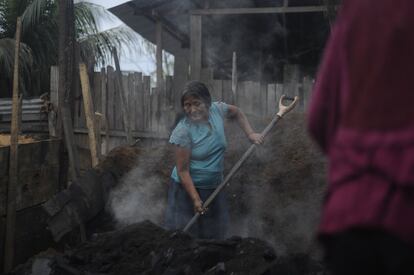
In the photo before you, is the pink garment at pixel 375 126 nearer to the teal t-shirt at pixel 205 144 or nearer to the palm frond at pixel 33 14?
the teal t-shirt at pixel 205 144

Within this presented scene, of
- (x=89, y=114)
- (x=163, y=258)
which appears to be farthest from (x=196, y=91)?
(x=89, y=114)

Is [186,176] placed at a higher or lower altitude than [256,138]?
lower

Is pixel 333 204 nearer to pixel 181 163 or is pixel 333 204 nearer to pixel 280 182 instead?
pixel 181 163

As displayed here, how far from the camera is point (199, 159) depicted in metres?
4.79

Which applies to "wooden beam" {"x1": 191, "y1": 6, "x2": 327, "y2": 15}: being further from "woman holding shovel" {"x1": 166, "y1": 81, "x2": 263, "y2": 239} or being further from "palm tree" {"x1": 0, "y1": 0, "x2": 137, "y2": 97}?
"palm tree" {"x1": 0, "y1": 0, "x2": 137, "y2": 97}

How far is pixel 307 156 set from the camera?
217 inches

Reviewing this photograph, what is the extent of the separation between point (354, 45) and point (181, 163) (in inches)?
127

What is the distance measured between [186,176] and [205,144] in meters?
0.31

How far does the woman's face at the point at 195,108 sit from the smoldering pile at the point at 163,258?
93cm

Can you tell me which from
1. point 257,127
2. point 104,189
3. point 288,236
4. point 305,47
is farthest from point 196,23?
point 288,236

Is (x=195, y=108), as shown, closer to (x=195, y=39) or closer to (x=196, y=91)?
(x=196, y=91)

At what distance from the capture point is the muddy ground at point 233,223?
389cm

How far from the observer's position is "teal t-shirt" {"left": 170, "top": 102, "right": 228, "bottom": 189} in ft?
15.3

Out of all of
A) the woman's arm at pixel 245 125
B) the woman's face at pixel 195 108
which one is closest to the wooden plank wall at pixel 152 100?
the woman's arm at pixel 245 125
